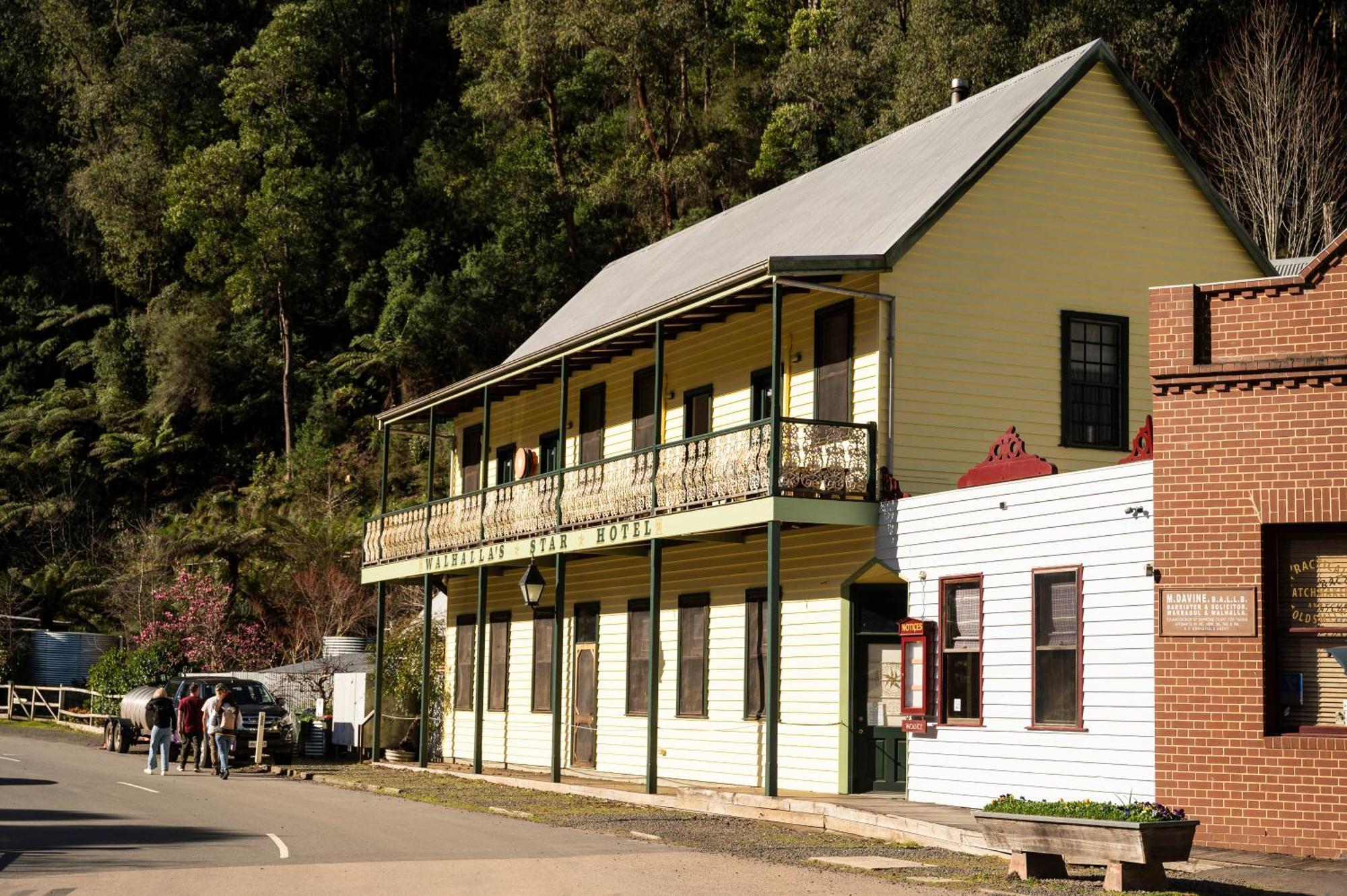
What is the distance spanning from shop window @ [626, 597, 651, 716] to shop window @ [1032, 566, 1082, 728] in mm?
10000

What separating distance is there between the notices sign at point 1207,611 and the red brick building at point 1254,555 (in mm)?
13

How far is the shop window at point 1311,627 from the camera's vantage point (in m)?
15.0

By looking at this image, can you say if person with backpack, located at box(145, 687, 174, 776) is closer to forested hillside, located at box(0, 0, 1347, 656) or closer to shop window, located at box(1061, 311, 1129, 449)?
shop window, located at box(1061, 311, 1129, 449)

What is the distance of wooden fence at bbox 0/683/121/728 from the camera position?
45.7 metres

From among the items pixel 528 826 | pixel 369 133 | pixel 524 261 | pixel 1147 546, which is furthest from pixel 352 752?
pixel 369 133

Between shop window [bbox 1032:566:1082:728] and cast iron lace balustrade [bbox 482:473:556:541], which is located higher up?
cast iron lace balustrade [bbox 482:473:556:541]

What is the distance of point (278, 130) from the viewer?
63156 mm

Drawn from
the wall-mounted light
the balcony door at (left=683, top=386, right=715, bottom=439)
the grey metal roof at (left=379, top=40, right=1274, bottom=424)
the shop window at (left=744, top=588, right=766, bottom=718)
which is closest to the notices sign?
the grey metal roof at (left=379, top=40, right=1274, bottom=424)

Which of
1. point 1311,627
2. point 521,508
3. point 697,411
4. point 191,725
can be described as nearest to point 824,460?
point 697,411

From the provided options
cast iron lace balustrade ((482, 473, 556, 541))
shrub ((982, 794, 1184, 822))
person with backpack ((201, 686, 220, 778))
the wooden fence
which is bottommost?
the wooden fence

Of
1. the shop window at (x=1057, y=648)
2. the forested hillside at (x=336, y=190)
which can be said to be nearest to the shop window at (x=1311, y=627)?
the shop window at (x=1057, y=648)

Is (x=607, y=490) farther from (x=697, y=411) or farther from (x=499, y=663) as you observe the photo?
(x=499, y=663)

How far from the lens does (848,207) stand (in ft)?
81.3

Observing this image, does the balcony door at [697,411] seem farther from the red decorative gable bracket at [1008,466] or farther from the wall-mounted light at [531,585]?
the red decorative gable bracket at [1008,466]
